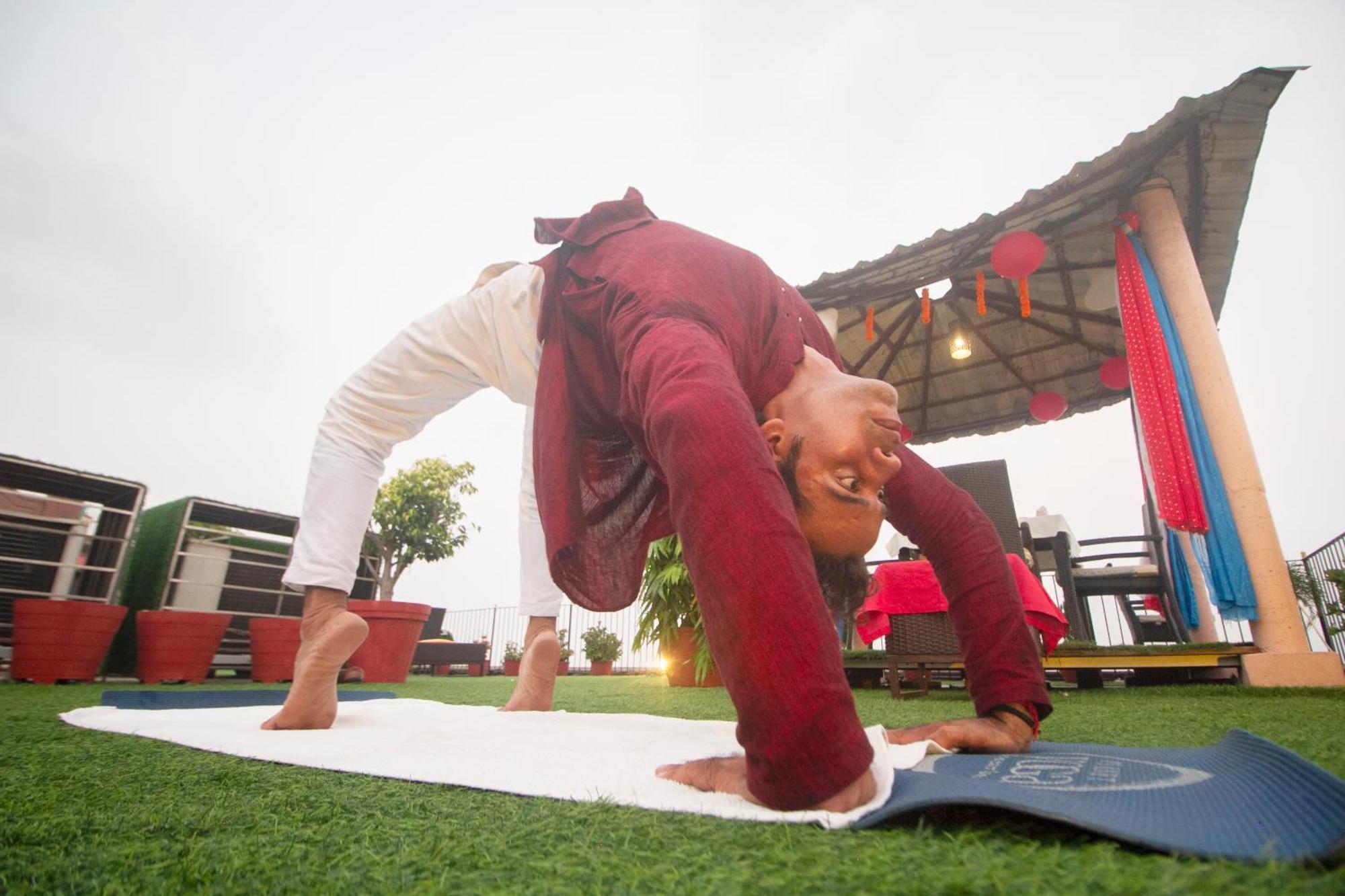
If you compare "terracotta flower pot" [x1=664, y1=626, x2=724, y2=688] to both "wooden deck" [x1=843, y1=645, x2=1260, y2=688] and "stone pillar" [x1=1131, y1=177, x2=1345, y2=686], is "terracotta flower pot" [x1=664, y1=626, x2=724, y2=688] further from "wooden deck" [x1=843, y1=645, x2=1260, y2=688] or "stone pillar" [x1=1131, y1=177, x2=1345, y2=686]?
"stone pillar" [x1=1131, y1=177, x2=1345, y2=686]

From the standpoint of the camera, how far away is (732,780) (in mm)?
748

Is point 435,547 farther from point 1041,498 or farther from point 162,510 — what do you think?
point 1041,498

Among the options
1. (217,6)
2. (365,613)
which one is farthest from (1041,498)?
(217,6)

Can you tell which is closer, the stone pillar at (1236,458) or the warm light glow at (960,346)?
the stone pillar at (1236,458)

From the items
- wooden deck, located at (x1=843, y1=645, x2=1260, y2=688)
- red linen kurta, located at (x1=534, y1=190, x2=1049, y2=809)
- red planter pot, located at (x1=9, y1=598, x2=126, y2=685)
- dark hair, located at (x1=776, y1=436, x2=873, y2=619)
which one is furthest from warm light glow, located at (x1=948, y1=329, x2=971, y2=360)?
red planter pot, located at (x1=9, y1=598, x2=126, y2=685)

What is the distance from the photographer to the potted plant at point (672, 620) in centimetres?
451

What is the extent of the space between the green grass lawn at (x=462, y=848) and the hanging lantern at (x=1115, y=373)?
22.2 feet

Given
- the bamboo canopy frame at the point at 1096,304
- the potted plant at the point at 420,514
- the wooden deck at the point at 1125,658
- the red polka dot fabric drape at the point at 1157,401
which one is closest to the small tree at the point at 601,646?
the potted plant at the point at 420,514

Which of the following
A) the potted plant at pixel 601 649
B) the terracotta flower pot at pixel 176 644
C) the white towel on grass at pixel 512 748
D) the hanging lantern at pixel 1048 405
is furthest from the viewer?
the potted plant at pixel 601 649

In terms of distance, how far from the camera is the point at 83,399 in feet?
43.4

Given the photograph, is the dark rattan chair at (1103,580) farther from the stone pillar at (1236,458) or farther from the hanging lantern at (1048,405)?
the hanging lantern at (1048,405)

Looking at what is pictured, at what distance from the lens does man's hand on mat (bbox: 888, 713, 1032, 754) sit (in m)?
1.01

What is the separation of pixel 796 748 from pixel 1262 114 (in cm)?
552

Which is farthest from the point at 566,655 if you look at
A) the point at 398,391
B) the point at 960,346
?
the point at 398,391
